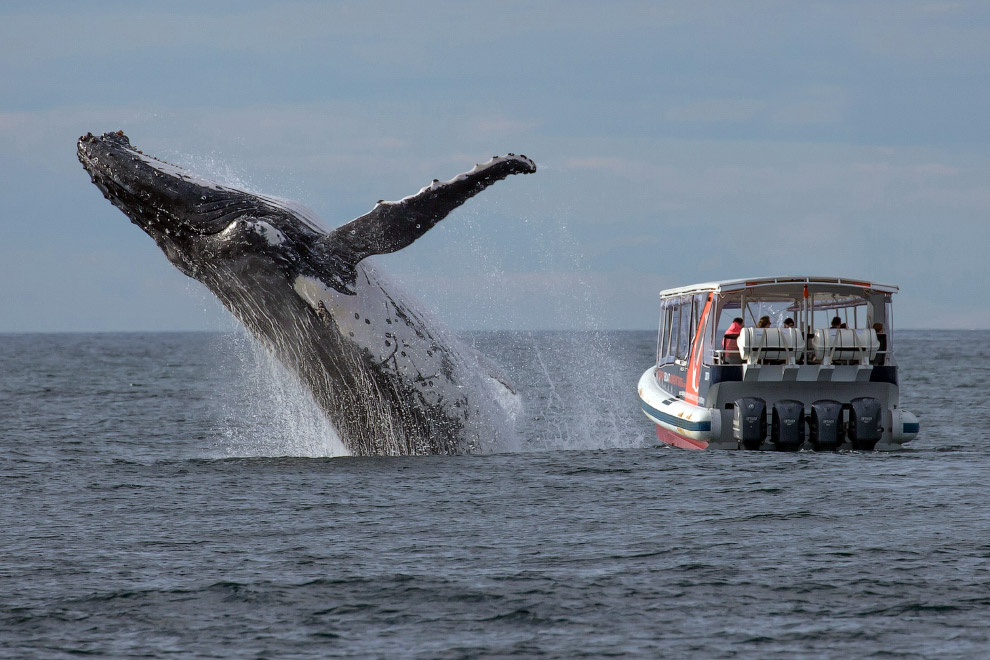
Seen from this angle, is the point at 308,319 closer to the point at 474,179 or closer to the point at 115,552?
the point at 474,179

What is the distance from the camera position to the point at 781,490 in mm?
13141

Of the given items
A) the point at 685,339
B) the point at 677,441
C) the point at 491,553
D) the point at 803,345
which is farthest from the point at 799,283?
the point at 491,553

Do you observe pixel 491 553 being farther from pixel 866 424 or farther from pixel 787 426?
pixel 866 424

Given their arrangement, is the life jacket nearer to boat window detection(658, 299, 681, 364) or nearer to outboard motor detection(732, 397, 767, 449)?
outboard motor detection(732, 397, 767, 449)

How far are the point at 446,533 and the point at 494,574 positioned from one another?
159 cm

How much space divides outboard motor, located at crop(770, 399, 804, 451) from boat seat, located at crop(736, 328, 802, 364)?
0.76 metres

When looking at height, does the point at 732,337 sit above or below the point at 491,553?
above

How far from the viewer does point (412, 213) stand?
1228 cm

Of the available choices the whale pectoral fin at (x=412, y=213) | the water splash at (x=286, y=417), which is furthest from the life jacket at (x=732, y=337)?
the whale pectoral fin at (x=412, y=213)

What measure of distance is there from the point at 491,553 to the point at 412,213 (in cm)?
416

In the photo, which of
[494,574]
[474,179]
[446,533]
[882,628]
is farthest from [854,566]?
[474,179]

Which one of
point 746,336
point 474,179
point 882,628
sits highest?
point 474,179

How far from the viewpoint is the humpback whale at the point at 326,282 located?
41.5 feet

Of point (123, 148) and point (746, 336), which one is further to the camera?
point (746, 336)
